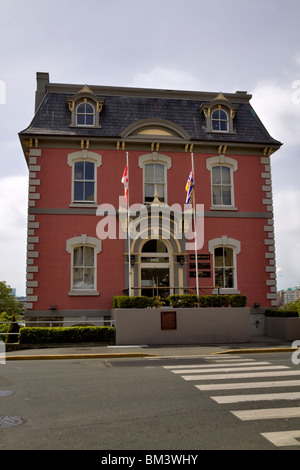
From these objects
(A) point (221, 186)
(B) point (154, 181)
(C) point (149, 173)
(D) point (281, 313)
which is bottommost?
(D) point (281, 313)

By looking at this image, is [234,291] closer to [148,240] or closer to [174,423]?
[148,240]

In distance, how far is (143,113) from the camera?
71.9 feet

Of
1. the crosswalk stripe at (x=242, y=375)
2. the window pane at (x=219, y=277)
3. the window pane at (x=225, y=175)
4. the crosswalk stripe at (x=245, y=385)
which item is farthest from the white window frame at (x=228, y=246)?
the crosswalk stripe at (x=245, y=385)

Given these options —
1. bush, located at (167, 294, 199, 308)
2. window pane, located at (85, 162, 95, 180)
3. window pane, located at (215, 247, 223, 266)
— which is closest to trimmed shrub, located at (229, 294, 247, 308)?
bush, located at (167, 294, 199, 308)

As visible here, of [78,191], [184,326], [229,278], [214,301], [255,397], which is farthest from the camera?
[229,278]

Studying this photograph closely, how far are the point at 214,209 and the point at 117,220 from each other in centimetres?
463

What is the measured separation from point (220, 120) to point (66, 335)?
42.0ft

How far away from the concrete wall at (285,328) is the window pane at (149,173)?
8423 millimetres

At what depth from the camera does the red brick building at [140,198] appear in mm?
Result: 19891

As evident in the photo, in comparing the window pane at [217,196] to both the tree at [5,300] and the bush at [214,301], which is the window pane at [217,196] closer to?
the bush at [214,301]

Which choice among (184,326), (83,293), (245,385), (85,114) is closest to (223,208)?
(184,326)

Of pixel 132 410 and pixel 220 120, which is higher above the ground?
pixel 220 120

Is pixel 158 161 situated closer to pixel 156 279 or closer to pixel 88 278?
pixel 156 279

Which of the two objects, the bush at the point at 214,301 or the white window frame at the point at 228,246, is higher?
the white window frame at the point at 228,246
